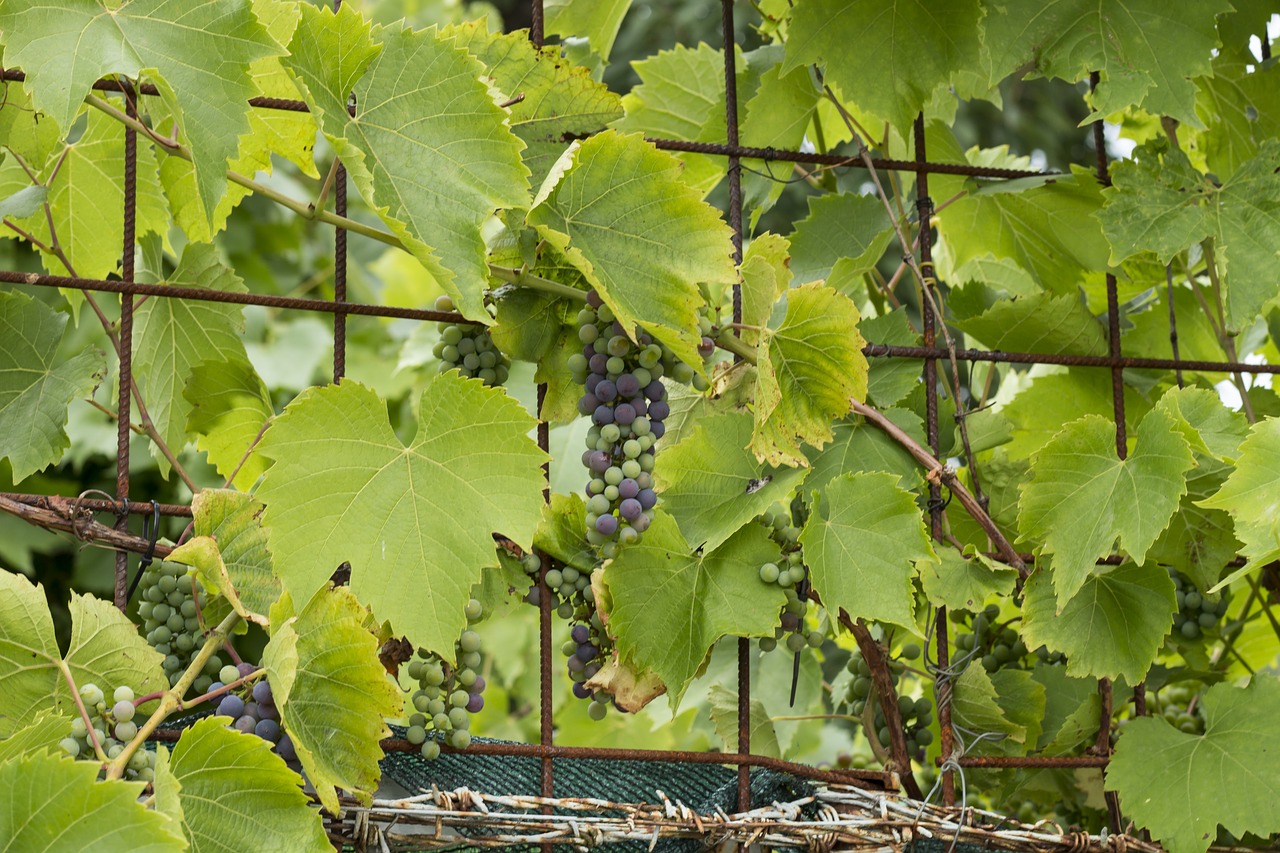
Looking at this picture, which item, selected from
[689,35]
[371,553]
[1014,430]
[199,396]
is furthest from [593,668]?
[689,35]

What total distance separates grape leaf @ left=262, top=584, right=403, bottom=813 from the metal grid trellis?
7 centimetres

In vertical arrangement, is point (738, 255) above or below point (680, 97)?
below

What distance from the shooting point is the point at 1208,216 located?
3.29 feet

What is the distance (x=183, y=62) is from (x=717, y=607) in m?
0.51

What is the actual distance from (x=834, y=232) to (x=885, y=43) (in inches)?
7.4

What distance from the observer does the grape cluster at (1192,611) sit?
3.50ft

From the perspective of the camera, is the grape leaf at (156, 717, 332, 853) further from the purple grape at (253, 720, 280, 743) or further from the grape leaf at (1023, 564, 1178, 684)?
the grape leaf at (1023, 564, 1178, 684)

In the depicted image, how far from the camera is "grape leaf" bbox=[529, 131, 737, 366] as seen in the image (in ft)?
2.68

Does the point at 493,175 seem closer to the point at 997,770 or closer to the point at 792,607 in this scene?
the point at 792,607

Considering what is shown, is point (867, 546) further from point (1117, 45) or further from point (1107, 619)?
point (1117, 45)

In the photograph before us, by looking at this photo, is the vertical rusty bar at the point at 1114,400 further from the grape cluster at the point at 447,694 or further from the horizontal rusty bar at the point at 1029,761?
the grape cluster at the point at 447,694

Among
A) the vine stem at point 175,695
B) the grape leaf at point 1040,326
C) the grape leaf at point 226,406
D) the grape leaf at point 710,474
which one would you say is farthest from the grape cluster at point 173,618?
the grape leaf at point 1040,326

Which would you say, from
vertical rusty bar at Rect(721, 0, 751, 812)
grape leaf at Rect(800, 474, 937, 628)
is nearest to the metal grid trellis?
vertical rusty bar at Rect(721, 0, 751, 812)

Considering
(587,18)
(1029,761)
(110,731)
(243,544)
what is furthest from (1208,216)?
(110,731)
